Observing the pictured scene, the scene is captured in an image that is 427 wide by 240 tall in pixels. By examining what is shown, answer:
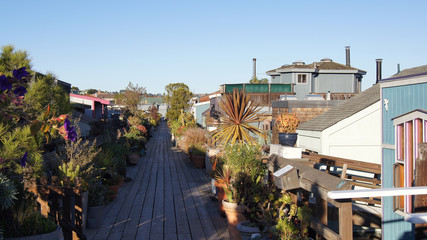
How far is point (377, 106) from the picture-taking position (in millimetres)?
8953

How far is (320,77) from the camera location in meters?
34.6

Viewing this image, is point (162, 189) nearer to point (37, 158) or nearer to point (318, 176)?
point (37, 158)

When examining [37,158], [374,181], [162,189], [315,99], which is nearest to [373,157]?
[374,181]

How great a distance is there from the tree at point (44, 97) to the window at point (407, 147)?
13.2ft

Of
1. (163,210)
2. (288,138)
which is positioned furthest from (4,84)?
(288,138)

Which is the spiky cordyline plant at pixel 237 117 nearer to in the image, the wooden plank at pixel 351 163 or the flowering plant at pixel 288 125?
the flowering plant at pixel 288 125

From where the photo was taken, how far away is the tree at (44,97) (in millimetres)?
4539

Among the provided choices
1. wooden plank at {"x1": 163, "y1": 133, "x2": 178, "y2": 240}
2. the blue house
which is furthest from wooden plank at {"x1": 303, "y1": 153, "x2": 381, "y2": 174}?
wooden plank at {"x1": 163, "y1": 133, "x2": 178, "y2": 240}

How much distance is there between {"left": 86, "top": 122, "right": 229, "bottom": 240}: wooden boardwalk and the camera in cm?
656

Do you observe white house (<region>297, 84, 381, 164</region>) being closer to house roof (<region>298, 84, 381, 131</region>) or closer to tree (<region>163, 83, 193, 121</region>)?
house roof (<region>298, 84, 381, 131</region>)

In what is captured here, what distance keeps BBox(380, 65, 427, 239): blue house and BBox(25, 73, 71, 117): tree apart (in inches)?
160

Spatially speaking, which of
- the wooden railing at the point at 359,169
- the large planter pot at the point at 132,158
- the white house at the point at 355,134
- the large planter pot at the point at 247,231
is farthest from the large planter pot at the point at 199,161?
the large planter pot at the point at 247,231

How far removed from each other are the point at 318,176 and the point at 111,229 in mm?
4012

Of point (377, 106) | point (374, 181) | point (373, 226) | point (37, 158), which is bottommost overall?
point (373, 226)
